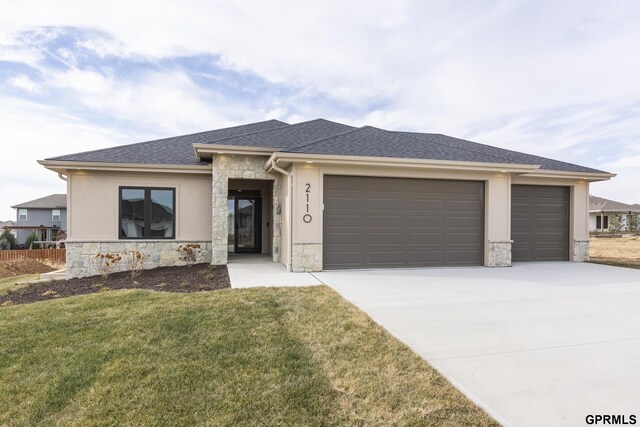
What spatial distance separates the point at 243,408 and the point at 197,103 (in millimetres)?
15128

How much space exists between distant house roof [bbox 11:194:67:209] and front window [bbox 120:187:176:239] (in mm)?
26047

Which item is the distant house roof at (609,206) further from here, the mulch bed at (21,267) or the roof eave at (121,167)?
the mulch bed at (21,267)

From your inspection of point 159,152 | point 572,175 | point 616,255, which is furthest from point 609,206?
point 159,152

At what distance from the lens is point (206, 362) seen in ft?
11.5

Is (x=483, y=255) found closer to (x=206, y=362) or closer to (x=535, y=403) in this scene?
(x=535, y=403)

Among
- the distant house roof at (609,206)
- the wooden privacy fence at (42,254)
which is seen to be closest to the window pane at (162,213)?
the wooden privacy fence at (42,254)

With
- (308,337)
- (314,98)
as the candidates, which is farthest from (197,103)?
(308,337)

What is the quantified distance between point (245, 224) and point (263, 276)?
562 cm

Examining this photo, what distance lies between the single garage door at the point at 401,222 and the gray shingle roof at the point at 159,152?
191 inches

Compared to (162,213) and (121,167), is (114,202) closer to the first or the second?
(121,167)

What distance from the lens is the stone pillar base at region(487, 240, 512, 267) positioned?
9789mm

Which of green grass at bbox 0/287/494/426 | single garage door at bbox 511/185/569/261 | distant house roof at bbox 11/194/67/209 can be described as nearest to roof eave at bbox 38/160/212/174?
green grass at bbox 0/287/494/426

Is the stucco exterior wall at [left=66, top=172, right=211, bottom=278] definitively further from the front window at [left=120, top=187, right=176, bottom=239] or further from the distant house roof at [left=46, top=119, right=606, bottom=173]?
the distant house roof at [left=46, top=119, right=606, bottom=173]

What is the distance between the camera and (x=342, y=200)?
29.6 feet
